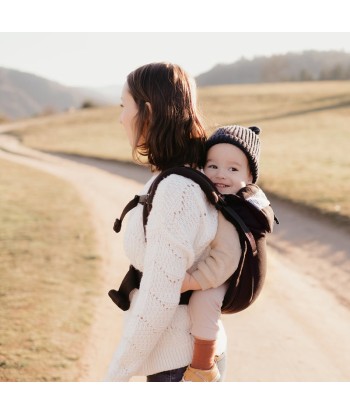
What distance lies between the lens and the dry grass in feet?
14.2

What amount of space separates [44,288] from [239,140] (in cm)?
434

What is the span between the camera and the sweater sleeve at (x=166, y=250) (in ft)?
6.02

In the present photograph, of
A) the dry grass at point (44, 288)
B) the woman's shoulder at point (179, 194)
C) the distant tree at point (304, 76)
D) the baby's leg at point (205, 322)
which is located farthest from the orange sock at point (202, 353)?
the distant tree at point (304, 76)

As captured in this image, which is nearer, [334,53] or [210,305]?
[210,305]

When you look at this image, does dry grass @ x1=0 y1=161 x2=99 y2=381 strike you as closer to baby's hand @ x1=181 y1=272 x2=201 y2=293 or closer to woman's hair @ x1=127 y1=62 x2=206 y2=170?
baby's hand @ x1=181 y1=272 x2=201 y2=293

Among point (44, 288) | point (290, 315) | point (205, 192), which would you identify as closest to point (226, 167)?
point (205, 192)

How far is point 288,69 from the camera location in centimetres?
7250

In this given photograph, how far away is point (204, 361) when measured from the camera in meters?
2.05

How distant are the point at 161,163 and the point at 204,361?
2.61 feet

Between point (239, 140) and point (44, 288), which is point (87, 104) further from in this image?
point (239, 140)

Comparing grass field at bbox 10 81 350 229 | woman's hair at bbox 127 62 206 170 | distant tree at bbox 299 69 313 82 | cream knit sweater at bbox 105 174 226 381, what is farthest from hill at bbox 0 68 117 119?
cream knit sweater at bbox 105 174 226 381
